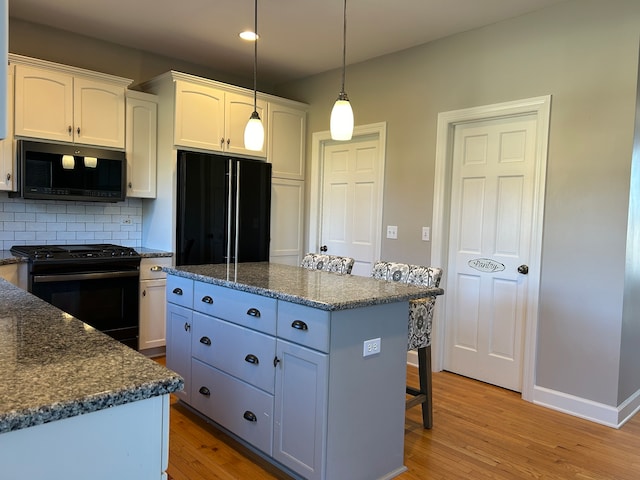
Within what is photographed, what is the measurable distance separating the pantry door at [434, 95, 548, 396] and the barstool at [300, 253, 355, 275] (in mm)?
1097

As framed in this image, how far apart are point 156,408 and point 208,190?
3.18 meters

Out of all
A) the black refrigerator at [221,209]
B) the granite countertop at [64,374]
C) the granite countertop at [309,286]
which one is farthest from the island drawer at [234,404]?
the black refrigerator at [221,209]

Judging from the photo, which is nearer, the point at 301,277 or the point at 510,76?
the point at 301,277

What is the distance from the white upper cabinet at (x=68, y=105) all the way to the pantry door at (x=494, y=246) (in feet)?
9.06

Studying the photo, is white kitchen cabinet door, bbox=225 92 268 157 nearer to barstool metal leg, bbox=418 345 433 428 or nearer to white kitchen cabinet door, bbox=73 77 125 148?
white kitchen cabinet door, bbox=73 77 125 148

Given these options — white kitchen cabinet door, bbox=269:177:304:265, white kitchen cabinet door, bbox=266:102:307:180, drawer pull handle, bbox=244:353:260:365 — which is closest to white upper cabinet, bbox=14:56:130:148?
white kitchen cabinet door, bbox=266:102:307:180

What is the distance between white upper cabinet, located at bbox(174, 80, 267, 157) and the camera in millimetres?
3943

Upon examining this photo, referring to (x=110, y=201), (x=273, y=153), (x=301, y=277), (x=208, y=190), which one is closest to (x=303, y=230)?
(x=273, y=153)

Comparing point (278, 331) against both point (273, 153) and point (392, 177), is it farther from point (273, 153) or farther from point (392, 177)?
point (273, 153)

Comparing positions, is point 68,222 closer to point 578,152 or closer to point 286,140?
point 286,140

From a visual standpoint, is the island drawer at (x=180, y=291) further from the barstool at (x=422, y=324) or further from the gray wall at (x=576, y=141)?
the gray wall at (x=576, y=141)

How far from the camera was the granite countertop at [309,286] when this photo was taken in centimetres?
202

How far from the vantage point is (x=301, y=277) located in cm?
265

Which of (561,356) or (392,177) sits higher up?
(392,177)
